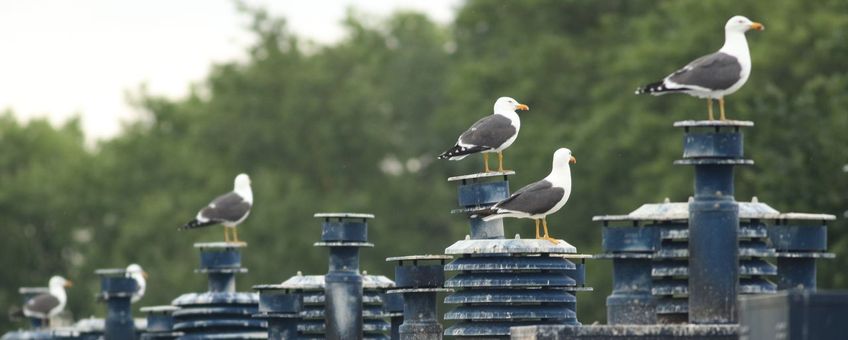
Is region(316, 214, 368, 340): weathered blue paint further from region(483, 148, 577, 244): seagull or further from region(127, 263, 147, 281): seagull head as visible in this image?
region(127, 263, 147, 281): seagull head

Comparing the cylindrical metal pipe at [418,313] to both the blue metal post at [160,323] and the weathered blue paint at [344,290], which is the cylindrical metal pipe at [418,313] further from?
the blue metal post at [160,323]

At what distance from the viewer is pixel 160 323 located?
41969mm

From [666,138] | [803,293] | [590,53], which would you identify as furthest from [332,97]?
[803,293]

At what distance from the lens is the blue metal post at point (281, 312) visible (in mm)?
34906

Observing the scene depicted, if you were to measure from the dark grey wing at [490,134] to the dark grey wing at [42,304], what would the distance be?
21400 millimetres

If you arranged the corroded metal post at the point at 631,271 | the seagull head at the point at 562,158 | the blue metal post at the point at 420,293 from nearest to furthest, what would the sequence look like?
the corroded metal post at the point at 631,271 < the seagull head at the point at 562,158 < the blue metal post at the point at 420,293

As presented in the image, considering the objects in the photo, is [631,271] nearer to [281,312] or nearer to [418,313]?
[418,313]

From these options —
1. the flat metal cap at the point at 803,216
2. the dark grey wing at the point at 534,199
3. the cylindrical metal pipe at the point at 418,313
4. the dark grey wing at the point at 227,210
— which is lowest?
the cylindrical metal pipe at the point at 418,313

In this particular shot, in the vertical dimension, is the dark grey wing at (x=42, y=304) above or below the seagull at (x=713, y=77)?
below

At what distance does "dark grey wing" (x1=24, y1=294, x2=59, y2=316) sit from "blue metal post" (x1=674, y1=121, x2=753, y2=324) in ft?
88.1

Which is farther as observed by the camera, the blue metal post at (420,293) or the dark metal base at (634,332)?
the blue metal post at (420,293)

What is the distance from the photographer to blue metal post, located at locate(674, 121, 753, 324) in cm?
2812

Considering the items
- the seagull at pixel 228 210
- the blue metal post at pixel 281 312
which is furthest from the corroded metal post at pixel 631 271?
the seagull at pixel 228 210

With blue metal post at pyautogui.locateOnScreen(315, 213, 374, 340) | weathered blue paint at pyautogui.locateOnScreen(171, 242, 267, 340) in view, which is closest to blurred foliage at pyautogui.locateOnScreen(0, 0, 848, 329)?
weathered blue paint at pyautogui.locateOnScreen(171, 242, 267, 340)
